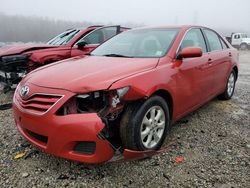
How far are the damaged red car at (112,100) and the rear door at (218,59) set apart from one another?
2.24ft

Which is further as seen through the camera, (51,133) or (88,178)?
(88,178)

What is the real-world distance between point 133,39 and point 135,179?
2.08 meters

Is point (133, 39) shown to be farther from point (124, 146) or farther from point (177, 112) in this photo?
point (124, 146)

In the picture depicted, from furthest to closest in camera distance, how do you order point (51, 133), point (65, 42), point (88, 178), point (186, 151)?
1. point (65, 42)
2. point (186, 151)
3. point (88, 178)
4. point (51, 133)

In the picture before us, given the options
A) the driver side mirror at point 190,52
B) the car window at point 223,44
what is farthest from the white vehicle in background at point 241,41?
the driver side mirror at point 190,52

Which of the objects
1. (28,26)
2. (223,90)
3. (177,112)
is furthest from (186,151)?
(28,26)

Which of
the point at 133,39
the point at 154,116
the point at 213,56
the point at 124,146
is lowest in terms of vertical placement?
the point at 124,146

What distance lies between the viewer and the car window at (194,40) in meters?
3.71

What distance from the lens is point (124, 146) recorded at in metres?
2.71

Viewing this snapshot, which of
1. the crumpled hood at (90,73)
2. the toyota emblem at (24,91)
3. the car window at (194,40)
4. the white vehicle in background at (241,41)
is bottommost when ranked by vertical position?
the white vehicle in background at (241,41)

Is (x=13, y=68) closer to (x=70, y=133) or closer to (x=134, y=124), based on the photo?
(x=70, y=133)

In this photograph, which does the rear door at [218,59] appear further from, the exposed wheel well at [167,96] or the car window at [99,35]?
the car window at [99,35]

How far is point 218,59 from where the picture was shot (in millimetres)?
4434

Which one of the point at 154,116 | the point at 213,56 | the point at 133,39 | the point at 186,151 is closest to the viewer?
the point at 154,116
